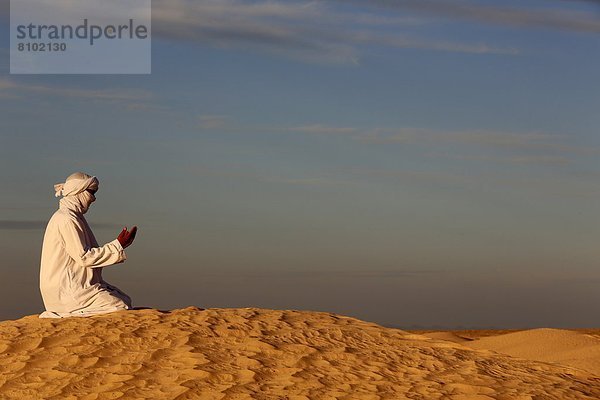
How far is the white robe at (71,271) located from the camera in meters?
11.1

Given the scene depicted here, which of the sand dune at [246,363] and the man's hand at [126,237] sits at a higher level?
the man's hand at [126,237]

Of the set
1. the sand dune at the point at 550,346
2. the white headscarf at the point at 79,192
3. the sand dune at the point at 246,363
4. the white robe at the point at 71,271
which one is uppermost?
the white headscarf at the point at 79,192

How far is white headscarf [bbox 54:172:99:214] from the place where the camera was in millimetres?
11367

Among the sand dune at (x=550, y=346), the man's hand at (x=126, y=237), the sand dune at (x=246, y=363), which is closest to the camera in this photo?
the sand dune at (x=246, y=363)

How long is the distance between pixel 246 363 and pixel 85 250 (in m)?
2.90

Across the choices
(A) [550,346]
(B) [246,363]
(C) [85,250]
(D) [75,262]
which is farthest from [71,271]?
(A) [550,346]

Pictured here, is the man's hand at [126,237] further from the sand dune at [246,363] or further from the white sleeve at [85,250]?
the sand dune at [246,363]

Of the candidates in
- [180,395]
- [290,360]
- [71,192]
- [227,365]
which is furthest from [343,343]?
[71,192]

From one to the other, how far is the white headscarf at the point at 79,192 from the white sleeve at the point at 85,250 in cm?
36

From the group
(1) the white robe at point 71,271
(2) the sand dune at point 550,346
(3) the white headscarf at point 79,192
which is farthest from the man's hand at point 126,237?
(2) the sand dune at point 550,346

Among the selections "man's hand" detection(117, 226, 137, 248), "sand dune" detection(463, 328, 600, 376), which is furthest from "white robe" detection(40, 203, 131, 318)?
"sand dune" detection(463, 328, 600, 376)

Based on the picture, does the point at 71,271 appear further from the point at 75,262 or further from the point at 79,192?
the point at 79,192

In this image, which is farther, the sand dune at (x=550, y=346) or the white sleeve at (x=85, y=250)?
the sand dune at (x=550, y=346)

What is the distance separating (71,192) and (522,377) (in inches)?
258
